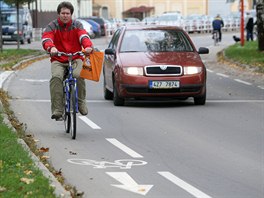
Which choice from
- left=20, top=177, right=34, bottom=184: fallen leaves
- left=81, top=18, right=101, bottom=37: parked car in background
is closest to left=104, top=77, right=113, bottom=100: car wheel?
left=20, top=177, right=34, bottom=184: fallen leaves

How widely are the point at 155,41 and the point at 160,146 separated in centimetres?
622

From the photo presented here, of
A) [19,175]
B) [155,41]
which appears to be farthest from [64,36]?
[155,41]

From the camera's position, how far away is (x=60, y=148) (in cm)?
1131

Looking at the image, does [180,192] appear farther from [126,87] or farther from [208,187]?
[126,87]

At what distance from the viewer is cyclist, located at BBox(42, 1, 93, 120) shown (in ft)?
39.5

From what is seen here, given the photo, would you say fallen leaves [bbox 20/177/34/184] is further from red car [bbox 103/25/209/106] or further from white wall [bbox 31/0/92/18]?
white wall [bbox 31/0/92/18]

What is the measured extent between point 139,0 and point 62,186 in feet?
327

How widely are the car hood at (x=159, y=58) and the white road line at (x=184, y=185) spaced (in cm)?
704

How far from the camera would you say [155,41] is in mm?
17547

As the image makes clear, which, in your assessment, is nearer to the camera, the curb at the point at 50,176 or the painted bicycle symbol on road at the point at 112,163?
the curb at the point at 50,176

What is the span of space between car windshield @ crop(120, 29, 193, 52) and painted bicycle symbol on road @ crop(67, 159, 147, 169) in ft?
23.3

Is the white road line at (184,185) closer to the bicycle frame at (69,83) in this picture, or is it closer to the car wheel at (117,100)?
the bicycle frame at (69,83)

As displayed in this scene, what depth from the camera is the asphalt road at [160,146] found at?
8.91 m

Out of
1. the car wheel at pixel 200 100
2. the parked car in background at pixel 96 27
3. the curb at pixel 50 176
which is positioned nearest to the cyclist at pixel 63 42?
the curb at pixel 50 176
